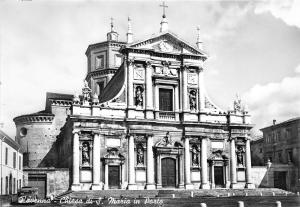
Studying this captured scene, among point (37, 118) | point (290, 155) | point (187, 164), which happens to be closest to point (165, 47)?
point (187, 164)

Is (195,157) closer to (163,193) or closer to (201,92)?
(163,193)

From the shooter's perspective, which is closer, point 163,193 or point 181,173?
point 163,193

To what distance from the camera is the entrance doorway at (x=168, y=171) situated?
35062 millimetres

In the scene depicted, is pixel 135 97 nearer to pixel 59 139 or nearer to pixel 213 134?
pixel 213 134

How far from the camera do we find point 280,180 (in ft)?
144

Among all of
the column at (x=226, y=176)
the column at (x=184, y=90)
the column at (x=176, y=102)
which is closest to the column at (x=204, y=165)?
the column at (x=226, y=176)

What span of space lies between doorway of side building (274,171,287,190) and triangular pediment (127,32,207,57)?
1534 cm

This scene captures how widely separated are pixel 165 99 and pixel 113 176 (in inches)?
311

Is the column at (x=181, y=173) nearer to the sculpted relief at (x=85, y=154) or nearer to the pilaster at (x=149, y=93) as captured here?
the pilaster at (x=149, y=93)

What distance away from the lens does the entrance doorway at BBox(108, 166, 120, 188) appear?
33.3 metres

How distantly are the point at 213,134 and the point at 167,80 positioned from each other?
6101 millimetres

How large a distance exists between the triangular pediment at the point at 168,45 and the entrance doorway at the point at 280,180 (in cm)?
1537

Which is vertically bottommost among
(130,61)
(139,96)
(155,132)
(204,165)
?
(204,165)

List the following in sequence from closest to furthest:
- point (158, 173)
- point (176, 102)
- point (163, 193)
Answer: point (163, 193)
point (158, 173)
point (176, 102)
